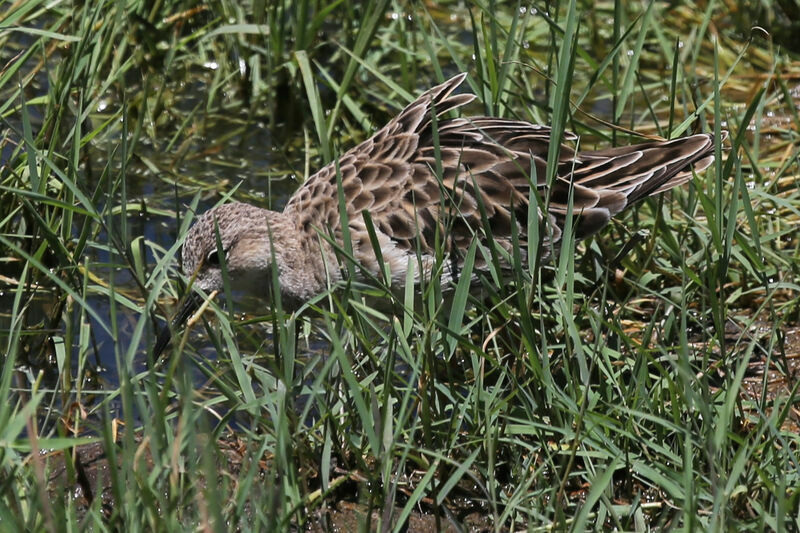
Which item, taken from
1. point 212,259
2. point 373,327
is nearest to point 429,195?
point 212,259

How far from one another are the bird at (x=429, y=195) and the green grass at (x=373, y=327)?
173mm

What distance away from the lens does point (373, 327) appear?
453 centimetres

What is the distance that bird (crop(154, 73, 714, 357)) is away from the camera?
18.3 feet

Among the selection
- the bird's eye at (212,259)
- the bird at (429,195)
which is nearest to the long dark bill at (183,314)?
the bird at (429,195)

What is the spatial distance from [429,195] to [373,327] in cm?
126

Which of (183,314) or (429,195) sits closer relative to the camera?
(429,195)

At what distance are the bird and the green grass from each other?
0.17m

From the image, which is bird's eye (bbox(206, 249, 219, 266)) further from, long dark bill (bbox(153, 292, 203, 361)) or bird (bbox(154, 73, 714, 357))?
long dark bill (bbox(153, 292, 203, 361))

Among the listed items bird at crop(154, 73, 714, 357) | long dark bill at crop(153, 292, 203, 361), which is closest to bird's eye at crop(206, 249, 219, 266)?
bird at crop(154, 73, 714, 357)

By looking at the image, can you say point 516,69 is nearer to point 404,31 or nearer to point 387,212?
point 404,31

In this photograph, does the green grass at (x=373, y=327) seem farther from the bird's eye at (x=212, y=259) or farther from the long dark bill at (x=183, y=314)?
the bird's eye at (x=212, y=259)

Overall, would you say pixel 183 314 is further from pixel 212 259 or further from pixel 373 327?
pixel 373 327

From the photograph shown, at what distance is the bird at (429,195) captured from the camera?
5574 mm

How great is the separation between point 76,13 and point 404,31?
2.11 meters
